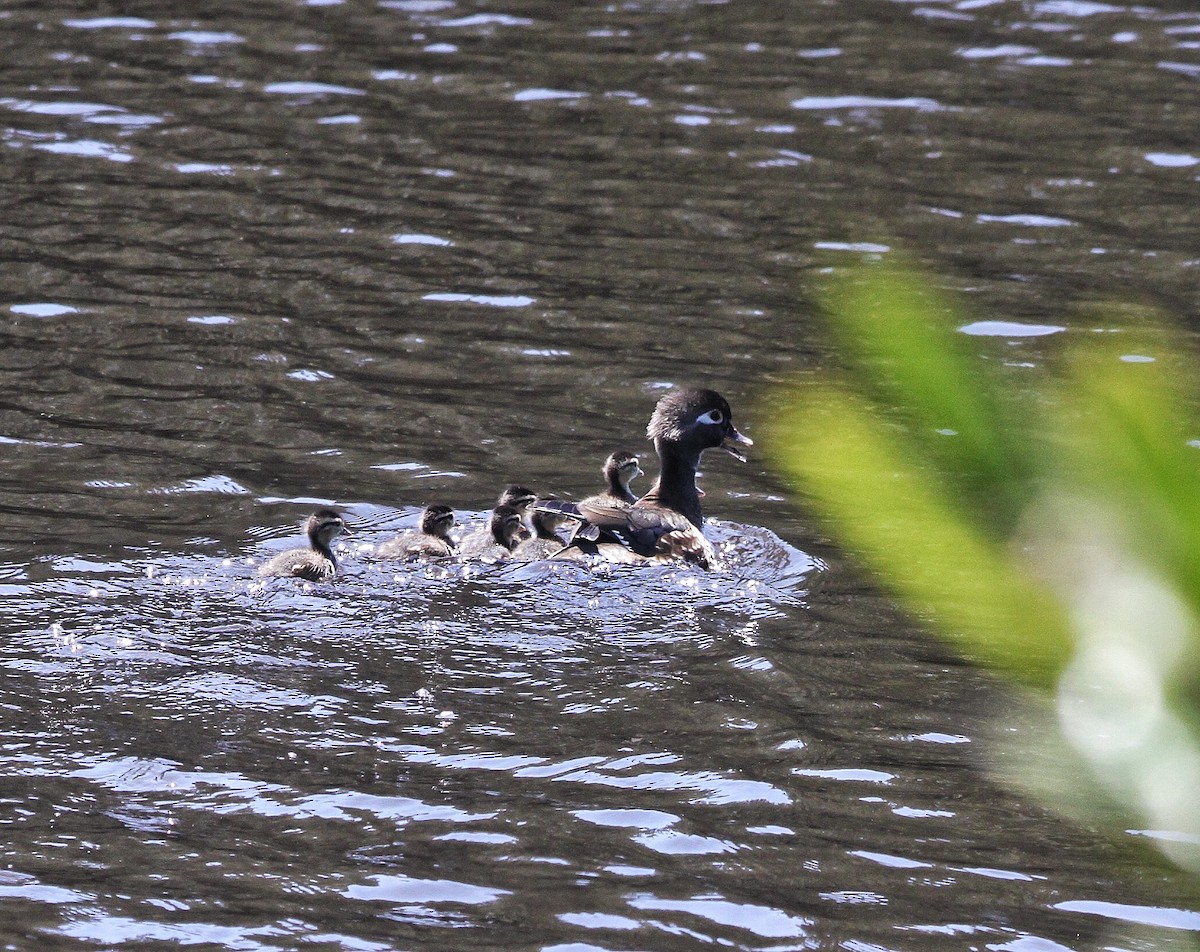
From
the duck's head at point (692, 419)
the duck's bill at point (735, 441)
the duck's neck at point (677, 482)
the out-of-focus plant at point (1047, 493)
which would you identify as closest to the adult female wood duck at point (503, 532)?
the duck's neck at point (677, 482)

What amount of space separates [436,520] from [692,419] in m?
1.70

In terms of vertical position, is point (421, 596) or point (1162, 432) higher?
point (1162, 432)

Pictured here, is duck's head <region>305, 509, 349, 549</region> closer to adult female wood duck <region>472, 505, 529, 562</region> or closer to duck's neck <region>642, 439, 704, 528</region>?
adult female wood duck <region>472, 505, 529, 562</region>

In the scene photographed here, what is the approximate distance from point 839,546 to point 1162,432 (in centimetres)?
730

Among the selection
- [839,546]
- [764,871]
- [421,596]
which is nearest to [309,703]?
[421,596]

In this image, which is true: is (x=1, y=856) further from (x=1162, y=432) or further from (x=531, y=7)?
(x=531, y=7)

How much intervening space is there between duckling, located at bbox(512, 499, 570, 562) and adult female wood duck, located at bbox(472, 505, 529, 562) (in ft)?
0.15

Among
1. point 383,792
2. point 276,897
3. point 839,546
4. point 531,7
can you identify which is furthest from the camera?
point 531,7

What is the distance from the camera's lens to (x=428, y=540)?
818 centimetres

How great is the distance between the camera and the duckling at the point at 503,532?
8281mm

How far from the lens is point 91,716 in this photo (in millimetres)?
6355

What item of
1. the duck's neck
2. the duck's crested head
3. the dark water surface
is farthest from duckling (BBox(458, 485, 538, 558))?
the duck's neck

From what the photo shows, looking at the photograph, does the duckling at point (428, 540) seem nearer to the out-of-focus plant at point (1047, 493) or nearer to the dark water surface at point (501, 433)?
the dark water surface at point (501, 433)

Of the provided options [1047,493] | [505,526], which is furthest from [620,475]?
[1047,493]
